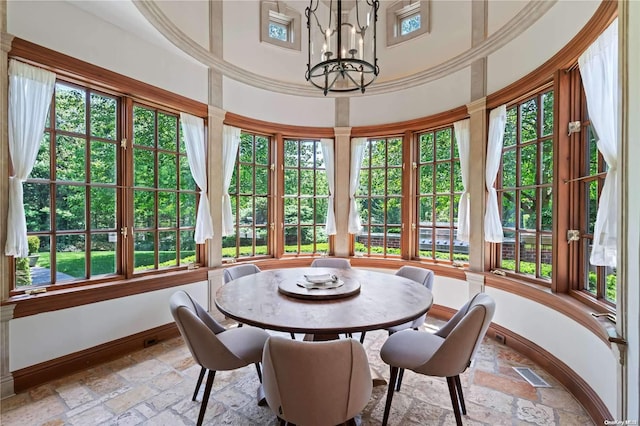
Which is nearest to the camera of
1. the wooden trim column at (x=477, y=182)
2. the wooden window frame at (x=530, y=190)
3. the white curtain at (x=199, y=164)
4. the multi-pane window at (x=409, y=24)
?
the wooden window frame at (x=530, y=190)

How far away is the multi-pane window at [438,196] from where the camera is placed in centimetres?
379

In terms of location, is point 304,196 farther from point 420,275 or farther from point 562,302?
point 562,302

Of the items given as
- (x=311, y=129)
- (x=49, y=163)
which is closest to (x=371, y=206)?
(x=311, y=129)

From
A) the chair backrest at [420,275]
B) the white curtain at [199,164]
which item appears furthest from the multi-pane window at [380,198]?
the white curtain at [199,164]

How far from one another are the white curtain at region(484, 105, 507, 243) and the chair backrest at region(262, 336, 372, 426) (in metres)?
2.53

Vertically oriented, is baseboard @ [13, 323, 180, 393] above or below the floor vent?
above

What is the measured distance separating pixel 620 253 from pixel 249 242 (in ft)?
12.3

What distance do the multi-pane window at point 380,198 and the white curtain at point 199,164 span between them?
2.20m

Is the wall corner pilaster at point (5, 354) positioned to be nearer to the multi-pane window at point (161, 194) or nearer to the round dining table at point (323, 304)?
the multi-pane window at point (161, 194)

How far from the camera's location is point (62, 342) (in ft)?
8.11

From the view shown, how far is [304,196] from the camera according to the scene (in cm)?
450

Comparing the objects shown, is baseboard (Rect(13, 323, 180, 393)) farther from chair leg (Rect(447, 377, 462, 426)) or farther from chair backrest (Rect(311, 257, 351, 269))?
chair leg (Rect(447, 377, 462, 426))

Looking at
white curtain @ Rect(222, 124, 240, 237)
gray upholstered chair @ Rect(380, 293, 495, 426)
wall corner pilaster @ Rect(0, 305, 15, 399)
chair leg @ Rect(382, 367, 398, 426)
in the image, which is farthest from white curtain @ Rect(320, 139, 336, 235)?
wall corner pilaster @ Rect(0, 305, 15, 399)

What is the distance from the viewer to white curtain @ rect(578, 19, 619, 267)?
1.79 metres
